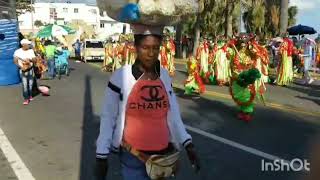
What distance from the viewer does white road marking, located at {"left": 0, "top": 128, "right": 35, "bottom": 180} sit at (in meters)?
6.68

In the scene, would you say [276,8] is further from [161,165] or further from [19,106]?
[161,165]

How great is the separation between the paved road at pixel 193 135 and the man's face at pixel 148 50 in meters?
1.74

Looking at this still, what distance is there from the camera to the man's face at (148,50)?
366 centimetres

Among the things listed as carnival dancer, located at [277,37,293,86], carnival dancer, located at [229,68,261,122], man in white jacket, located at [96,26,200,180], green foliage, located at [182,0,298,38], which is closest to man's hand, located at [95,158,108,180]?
man in white jacket, located at [96,26,200,180]

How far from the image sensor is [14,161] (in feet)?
24.4

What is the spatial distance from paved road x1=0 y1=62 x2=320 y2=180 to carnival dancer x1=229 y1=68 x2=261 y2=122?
0.26 meters

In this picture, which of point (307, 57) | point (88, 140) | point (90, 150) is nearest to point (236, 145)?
point (90, 150)

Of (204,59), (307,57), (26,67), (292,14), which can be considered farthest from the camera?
(292,14)

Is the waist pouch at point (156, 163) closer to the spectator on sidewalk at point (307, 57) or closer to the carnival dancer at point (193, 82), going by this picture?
the carnival dancer at point (193, 82)

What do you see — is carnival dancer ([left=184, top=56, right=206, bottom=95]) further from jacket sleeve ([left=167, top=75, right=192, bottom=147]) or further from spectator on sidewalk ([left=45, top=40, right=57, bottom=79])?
jacket sleeve ([left=167, top=75, right=192, bottom=147])

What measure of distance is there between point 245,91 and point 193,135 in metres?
2.50

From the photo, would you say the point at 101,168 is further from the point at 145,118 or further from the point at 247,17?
the point at 247,17

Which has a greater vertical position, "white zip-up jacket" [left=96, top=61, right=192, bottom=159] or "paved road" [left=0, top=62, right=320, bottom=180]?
"white zip-up jacket" [left=96, top=61, right=192, bottom=159]

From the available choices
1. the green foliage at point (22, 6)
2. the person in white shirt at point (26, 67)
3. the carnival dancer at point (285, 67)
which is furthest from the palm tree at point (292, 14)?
the person in white shirt at point (26, 67)
